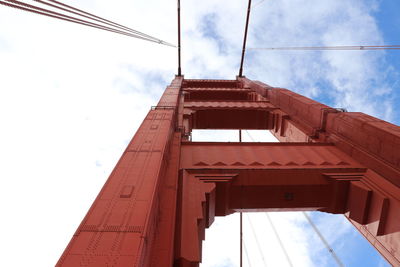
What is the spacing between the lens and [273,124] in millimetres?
13727

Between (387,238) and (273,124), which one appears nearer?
(387,238)

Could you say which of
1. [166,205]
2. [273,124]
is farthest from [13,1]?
[273,124]

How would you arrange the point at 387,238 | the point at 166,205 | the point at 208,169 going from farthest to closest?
the point at 208,169, the point at 387,238, the point at 166,205

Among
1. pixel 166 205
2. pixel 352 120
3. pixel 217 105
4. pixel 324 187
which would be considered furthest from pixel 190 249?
pixel 217 105

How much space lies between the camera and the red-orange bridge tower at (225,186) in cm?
365

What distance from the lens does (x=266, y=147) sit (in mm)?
8508

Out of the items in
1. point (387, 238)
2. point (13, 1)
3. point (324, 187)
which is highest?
point (13, 1)

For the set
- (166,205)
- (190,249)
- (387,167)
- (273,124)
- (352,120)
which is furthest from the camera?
(273,124)

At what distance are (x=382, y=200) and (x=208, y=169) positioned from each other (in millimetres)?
3617

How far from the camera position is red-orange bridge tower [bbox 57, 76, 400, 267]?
12.0ft

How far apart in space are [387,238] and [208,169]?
3971 millimetres

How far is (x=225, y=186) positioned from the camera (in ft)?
21.5

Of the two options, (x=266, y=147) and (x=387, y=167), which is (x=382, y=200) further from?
(x=266, y=147)

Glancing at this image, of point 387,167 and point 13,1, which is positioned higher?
point 13,1
